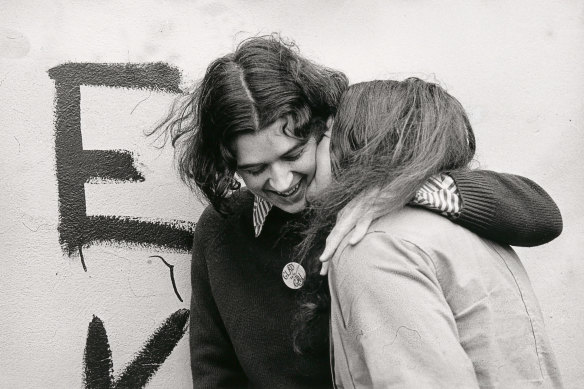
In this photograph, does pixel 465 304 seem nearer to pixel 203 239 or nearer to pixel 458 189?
pixel 458 189

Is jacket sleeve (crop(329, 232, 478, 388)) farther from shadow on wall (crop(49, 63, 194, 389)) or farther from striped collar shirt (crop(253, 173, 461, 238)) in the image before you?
shadow on wall (crop(49, 63, 194, 389))

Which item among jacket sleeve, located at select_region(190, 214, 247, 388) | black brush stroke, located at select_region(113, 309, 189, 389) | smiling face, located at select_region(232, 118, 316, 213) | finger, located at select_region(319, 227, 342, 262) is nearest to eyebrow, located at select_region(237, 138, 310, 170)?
smiling face, located at select_region(232, 118, 316, 213)

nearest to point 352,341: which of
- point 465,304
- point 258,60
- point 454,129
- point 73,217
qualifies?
point 465,304

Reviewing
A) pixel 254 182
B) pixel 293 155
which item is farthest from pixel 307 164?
pixel 254 182

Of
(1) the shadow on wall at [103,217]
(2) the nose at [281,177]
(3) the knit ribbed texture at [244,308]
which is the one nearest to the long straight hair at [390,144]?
(2) the nose at [281,177]

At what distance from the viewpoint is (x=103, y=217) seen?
2256 millimetres

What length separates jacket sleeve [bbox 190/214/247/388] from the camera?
2188mm

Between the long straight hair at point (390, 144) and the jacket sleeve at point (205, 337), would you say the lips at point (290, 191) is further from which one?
the jacket sleeve at point (205, 337)

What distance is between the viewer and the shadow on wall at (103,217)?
222cm

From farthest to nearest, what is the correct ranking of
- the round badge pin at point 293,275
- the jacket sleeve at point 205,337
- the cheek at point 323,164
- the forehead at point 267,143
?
the jacket sleeve at point 205,337 < the round badge pin at point 293,275 < the forehead at point 267,143 < the cheek at point 323,164

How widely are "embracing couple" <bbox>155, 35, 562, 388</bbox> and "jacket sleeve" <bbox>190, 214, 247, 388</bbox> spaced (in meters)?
0.08

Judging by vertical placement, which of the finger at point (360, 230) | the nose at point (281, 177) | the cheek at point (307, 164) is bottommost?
the nose at point (281, 177)

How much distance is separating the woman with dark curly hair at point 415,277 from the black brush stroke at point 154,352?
1031 millimetres

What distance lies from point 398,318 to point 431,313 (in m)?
0.06
